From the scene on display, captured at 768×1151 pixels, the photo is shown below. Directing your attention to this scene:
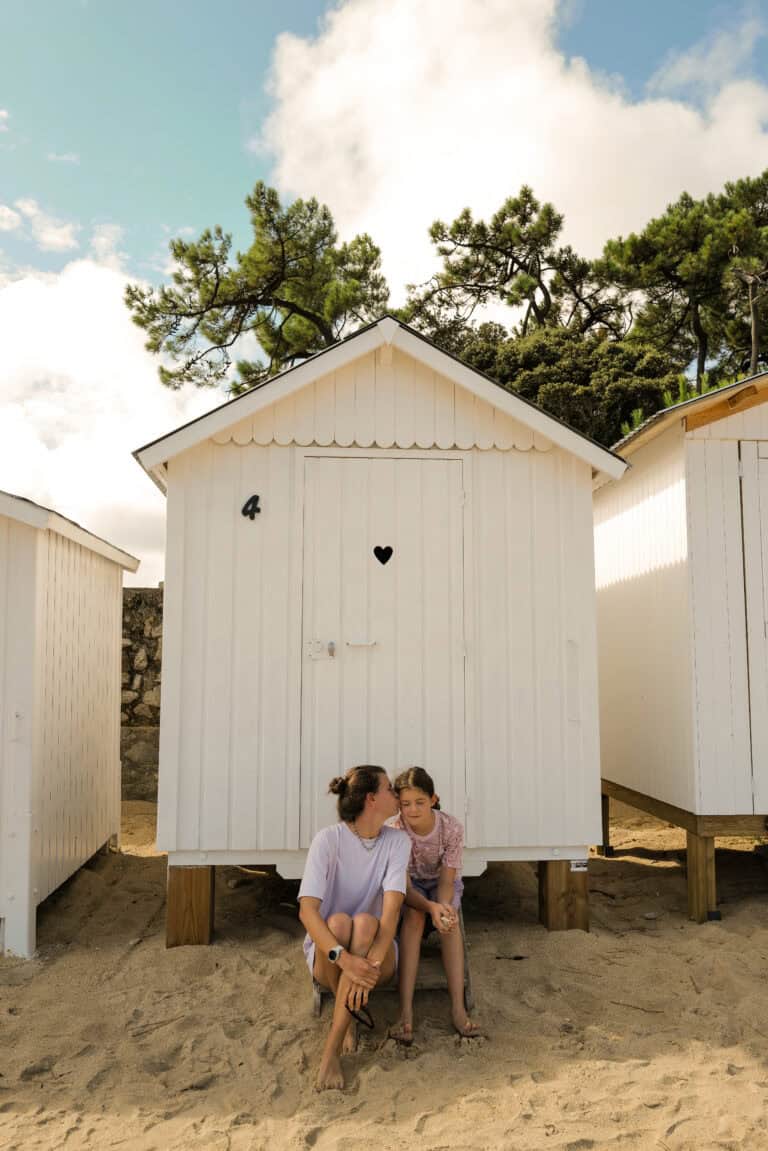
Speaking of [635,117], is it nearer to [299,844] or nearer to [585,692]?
[585,692]

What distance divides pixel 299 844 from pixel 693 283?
18.6 m

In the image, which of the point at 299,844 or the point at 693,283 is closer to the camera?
the point at 299,844

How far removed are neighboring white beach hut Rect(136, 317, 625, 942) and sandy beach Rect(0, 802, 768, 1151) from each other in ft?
1.78

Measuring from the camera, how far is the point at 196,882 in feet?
17.3

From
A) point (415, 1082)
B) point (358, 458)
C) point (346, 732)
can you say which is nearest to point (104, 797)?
point (346, 732)

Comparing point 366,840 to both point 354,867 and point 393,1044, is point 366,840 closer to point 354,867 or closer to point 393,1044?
point 354,867

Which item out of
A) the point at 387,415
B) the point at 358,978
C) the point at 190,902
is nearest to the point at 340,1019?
the point at 358,978

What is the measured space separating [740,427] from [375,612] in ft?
9.19

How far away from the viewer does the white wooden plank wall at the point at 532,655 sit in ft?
17.7

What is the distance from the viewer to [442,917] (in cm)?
411

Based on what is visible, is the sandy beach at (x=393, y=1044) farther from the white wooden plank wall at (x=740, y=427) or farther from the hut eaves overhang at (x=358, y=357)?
the white wooden plank wall at (x=740, y=427)

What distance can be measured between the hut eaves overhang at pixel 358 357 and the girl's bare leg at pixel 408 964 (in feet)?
9.44

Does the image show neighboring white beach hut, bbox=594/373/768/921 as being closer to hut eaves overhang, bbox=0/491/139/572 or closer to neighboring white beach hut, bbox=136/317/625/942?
neighboring white beach hut, bbox=136/317/625/942

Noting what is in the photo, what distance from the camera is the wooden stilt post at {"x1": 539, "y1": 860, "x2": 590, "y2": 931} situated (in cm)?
549
